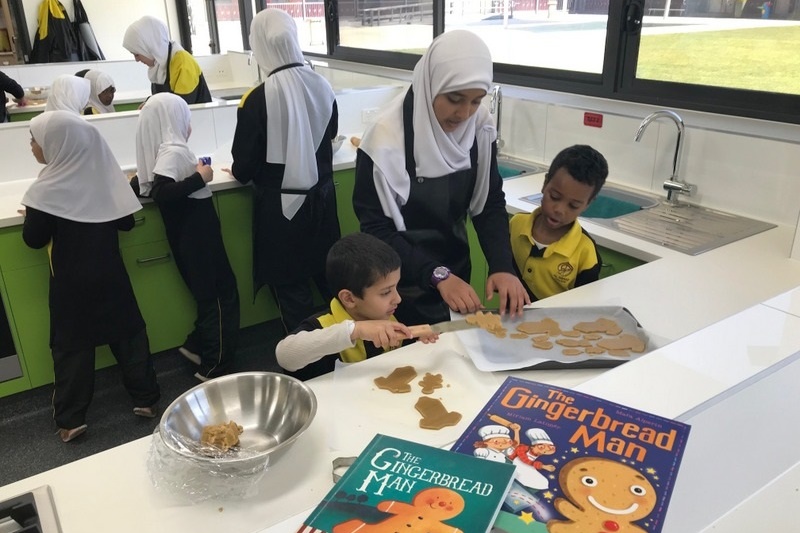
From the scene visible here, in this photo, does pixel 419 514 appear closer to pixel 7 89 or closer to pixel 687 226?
pixel 687 226

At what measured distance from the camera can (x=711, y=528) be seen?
818 mm

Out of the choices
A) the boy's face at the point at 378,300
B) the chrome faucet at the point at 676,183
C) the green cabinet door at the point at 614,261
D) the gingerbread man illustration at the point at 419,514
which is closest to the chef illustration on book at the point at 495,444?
the gingerbread man illustration at the point at 419,514

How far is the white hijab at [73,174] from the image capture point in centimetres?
194

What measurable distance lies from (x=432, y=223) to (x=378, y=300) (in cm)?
39

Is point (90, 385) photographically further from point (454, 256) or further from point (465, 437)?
point (465, 437)

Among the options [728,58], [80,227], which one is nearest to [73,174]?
[80,227]

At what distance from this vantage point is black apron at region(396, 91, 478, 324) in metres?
1.49

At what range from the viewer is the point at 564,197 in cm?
163

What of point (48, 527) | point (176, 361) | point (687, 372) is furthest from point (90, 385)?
point (687, 372)

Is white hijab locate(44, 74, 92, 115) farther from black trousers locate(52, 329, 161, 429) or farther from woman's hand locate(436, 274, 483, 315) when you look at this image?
woman's hand locate(436, 274, 483, 315)

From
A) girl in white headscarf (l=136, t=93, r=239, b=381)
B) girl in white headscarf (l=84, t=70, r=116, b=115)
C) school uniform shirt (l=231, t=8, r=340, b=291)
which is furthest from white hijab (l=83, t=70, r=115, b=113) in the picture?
school uniform shirt (l=231, t=8, r=340, b=291)

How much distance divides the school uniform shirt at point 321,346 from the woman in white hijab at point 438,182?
236 millimetres

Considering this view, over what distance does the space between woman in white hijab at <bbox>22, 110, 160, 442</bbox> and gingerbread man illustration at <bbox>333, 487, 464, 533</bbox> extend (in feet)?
5.63

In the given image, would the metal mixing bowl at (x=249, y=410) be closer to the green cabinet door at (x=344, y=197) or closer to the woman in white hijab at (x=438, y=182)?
the woman in white hijab at (x=438, y=182)
